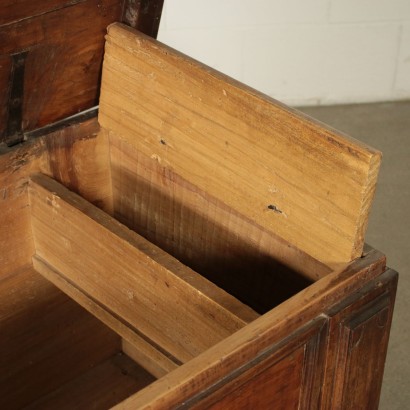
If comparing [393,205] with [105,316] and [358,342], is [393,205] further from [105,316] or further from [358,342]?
[358,342]

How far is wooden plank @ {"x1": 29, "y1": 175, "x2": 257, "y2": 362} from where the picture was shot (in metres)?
1.56

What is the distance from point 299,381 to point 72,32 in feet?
2.43

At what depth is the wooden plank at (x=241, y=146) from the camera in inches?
58.8

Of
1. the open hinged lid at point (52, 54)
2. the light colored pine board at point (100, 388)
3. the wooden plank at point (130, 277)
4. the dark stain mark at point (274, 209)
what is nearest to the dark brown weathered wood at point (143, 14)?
the open hinged lid at point (52, 54)

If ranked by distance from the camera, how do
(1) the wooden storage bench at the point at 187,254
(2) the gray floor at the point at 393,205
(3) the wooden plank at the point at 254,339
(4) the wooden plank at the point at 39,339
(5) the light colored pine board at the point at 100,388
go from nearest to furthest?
(3) the wooden plank at the point at 254,339 < (1) the wooden storage bench at the point at 187,254 < (4) the wooden plank at the point at 39,339 < (5) the light colored pine board at the point at 100,388 < (2) the gray floor at the point at 393,205

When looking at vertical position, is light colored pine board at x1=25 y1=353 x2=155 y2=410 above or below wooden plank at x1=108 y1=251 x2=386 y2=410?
below

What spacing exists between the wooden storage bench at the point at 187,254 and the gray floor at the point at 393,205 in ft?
2.12

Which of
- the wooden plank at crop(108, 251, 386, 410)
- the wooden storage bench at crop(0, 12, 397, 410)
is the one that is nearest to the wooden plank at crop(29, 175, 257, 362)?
the wooden storage bench at crop(0, 12, 397, 410)

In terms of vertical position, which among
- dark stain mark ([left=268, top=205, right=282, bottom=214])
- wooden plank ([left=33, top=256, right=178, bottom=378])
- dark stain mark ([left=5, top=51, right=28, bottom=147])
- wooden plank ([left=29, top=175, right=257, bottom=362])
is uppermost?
dark stain mark ([left=5, top=51, right=28, bottom=147])

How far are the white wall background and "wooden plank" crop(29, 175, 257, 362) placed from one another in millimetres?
1573

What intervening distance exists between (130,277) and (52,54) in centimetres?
42

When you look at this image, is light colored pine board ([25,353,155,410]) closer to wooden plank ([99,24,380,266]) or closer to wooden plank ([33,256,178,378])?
wooden plank ([33,256,178,378])

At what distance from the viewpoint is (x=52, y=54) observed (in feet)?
5.77

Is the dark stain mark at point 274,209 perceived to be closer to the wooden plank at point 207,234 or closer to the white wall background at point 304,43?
the wooden plank at point 207,234
